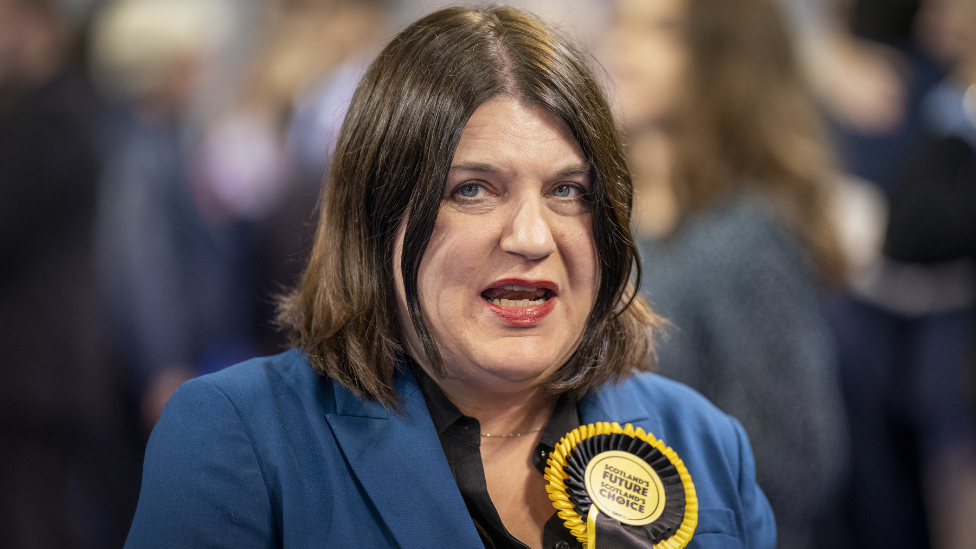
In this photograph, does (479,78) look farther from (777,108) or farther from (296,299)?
(777,108)

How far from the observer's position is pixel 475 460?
160 cm

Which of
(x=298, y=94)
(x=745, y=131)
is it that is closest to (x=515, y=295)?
(x=745, y=131)

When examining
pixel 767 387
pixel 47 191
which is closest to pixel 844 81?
pixel 767 387

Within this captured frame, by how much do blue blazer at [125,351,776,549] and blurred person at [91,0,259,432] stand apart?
6.39ft

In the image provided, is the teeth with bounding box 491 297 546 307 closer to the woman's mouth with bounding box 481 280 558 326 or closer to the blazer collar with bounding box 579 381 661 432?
the woman's mouth with bounding box 481 280 558 326

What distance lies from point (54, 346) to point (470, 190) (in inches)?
88.0

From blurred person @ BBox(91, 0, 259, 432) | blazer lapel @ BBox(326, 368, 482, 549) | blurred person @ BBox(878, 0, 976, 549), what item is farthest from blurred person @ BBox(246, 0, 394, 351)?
blurred person @ BBox(878, 0, 976, 549)

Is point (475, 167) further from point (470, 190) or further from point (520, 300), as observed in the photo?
point (520, 300)

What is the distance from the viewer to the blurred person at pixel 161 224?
3391 millimetres

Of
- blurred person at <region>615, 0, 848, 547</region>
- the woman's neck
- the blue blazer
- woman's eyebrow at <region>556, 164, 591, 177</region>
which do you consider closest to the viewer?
the blue blazer

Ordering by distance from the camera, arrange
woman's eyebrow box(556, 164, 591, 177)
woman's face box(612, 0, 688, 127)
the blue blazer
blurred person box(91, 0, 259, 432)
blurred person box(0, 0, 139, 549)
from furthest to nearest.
A: blurred person box(91, 0, 259, 432)
blurred person box(0, 0, 139, 549)
woman's face box(612, 0, 688, 127)
woman's eyebrow box(556, 164, 591, 177)
the blue blazer

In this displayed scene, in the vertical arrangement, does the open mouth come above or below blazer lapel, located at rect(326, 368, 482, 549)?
above

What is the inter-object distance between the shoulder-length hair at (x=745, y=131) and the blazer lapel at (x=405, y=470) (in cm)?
146

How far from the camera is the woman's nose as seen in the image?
1484mm
